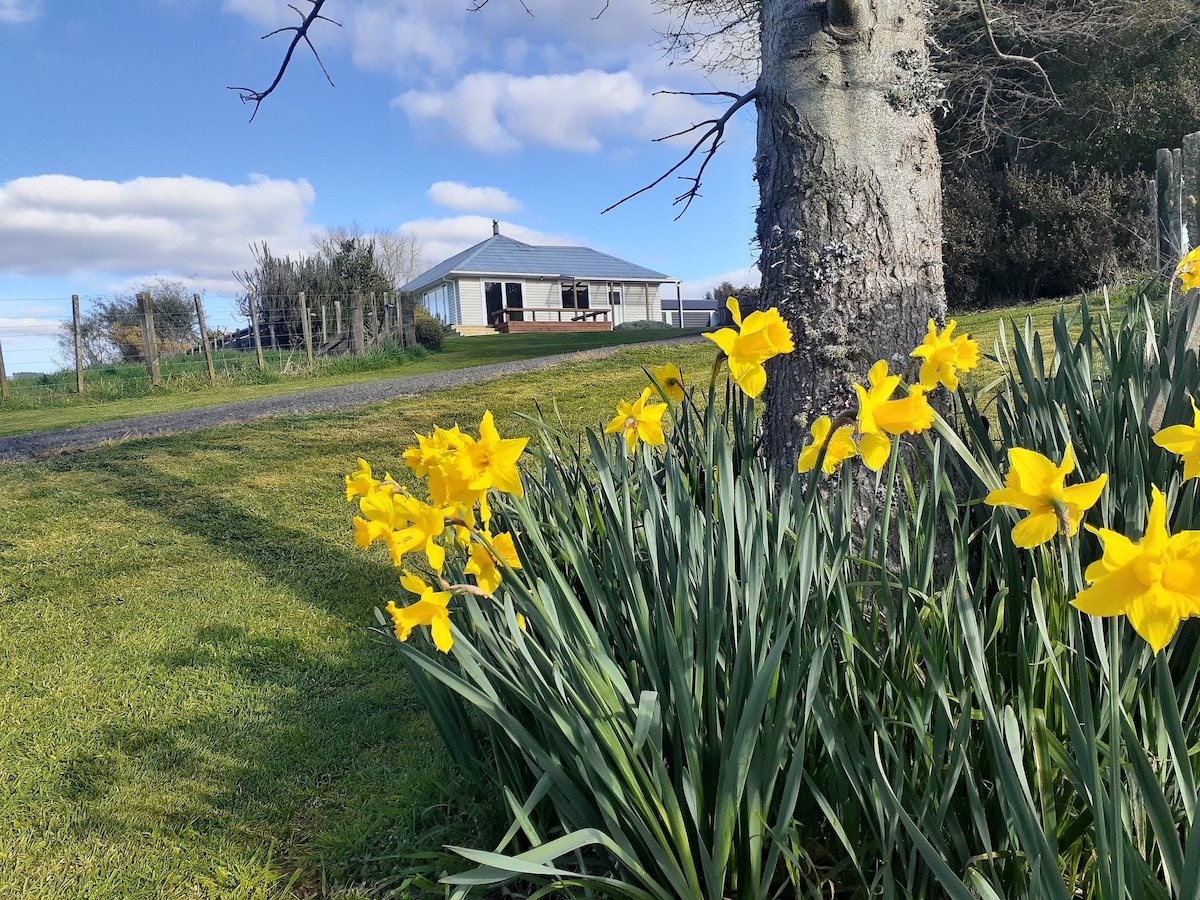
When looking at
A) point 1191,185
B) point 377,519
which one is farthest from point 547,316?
point 377,519

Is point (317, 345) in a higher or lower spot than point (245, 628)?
higher

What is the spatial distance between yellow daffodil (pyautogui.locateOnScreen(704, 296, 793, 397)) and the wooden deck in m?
28.5

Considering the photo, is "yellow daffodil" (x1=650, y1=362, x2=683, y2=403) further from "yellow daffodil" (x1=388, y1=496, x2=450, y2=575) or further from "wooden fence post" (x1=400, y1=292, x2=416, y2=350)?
"wooden fence post" (x1=400, y1=292, x2=416, y2=350)

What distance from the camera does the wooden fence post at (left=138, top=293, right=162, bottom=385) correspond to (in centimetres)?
1333

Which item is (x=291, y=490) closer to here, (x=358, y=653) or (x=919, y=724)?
(x=358, y=653)

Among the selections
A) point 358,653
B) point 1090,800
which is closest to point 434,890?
point 1090,800

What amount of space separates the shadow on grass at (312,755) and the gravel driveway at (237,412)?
5384 millimetres

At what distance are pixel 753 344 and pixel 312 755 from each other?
1663 mm

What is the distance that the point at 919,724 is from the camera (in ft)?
3.68

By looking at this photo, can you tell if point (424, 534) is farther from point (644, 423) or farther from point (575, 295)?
point (575, 295)

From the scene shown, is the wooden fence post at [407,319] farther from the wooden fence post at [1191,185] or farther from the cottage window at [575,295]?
the wooden fence post at [1191,185]

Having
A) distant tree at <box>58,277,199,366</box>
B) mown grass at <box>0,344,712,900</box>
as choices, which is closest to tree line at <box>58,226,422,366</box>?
distant tree at <box>58,277,199,366</box>

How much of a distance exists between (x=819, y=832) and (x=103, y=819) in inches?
67.9

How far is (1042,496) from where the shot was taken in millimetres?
941
